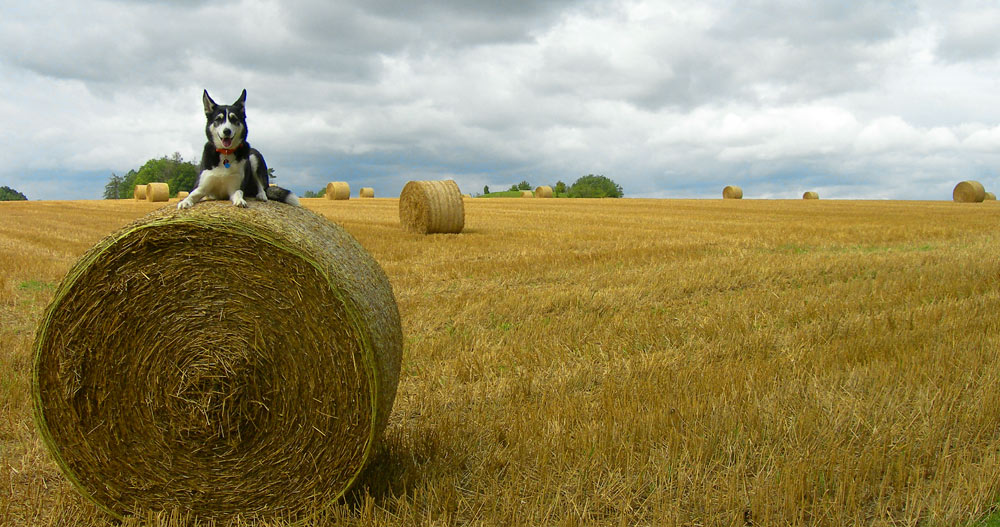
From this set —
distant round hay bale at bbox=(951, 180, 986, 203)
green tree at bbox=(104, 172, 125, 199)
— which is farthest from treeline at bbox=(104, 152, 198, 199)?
distant round hay bale at bbox=(951, 180, 986, 203)

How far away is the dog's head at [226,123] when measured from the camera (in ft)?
13.2

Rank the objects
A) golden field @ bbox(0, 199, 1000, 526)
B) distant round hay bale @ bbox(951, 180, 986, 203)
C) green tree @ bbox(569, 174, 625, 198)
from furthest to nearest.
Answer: green tree @ bbox(569, 174, 625, 198) → distant round hay bale @ bbox(951, 180, 986, 203) → golden field @ bbox(0, 199, 1000, 526)

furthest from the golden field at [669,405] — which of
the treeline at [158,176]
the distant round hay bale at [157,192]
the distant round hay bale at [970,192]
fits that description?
the treeline at [158,176]

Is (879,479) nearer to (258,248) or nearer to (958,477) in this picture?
(958,477)

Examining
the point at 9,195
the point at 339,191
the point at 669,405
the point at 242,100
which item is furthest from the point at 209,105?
the point at 9,195

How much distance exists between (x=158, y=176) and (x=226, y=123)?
254 ft

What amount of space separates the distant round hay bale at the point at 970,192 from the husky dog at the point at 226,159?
142 ft

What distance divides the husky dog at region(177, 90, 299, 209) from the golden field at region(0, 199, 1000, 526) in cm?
161

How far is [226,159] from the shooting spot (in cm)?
416

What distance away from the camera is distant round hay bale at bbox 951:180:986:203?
3806 centimetres

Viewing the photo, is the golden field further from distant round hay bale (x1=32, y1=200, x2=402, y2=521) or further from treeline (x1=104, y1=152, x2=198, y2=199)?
treeline (x1=104, y1=152, x2=198, y2=199)

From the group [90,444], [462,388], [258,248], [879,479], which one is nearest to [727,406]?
[879,479]

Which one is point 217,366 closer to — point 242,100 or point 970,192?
A: point 242,100

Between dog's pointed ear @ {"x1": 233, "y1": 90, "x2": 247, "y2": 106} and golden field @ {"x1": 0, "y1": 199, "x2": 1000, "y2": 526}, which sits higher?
dog's pointed ear @ {"x1": 233, "y1": 90, "x2": 247, "y2": 106}
